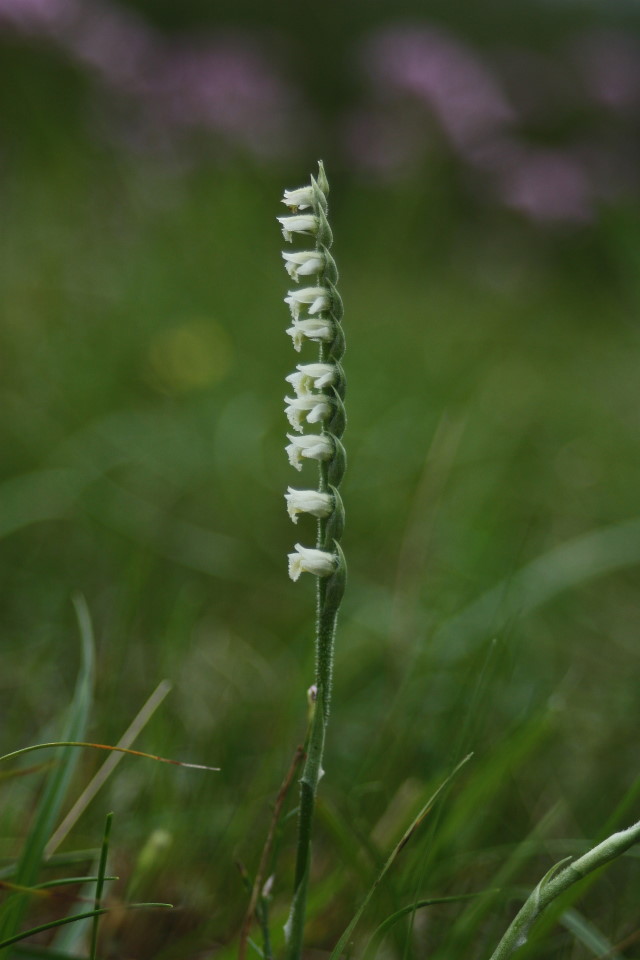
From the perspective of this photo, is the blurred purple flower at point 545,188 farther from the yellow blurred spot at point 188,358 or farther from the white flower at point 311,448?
the white flower at point 311,448

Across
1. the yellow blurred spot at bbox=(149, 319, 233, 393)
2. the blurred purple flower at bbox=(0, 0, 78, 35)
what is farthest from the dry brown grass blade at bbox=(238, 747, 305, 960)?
the blurred purple flower at bbox=(0, 0, 78, 35)

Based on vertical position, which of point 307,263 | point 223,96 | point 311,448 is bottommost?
point 311,448

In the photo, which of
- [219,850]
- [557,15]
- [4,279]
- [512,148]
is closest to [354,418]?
[4,279]

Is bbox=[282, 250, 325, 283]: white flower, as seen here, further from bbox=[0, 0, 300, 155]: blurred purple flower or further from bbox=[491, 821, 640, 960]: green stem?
bbox=[0, 0, 300, 155]: blurred purple flower

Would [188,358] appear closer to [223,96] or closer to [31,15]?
[31,15]

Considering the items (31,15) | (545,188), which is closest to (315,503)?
(31,15)

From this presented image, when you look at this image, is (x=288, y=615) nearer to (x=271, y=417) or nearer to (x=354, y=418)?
(x=271, y=417)
